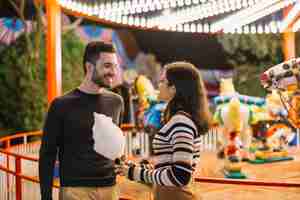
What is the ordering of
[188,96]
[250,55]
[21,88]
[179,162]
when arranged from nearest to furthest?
1. [179,162]
2. [188,96]
3. [21,88]
4. [250,55]

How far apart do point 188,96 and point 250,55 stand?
463 inches

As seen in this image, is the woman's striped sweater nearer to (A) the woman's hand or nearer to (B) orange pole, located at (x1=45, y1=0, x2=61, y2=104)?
(A) the woman's hand

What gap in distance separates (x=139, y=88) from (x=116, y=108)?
5870 mm

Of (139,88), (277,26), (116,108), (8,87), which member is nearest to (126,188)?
(139,88)

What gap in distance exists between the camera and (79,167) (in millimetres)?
2348

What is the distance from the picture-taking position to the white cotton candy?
2361 mm

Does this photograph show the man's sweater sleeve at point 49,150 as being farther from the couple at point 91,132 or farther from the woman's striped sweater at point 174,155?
the woman's striped sweater at point 174,155

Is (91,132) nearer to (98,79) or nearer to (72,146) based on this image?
(72,146)

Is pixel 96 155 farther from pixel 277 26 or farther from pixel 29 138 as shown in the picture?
pixel 29 138

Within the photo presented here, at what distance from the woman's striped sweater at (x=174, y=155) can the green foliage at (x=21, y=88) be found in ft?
28.7

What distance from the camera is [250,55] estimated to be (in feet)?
45.0

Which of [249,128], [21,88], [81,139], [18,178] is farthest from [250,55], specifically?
[81,139]

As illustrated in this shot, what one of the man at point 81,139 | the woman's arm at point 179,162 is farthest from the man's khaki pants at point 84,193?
the woman's arm at point 179,162

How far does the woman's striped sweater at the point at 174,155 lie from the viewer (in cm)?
217
